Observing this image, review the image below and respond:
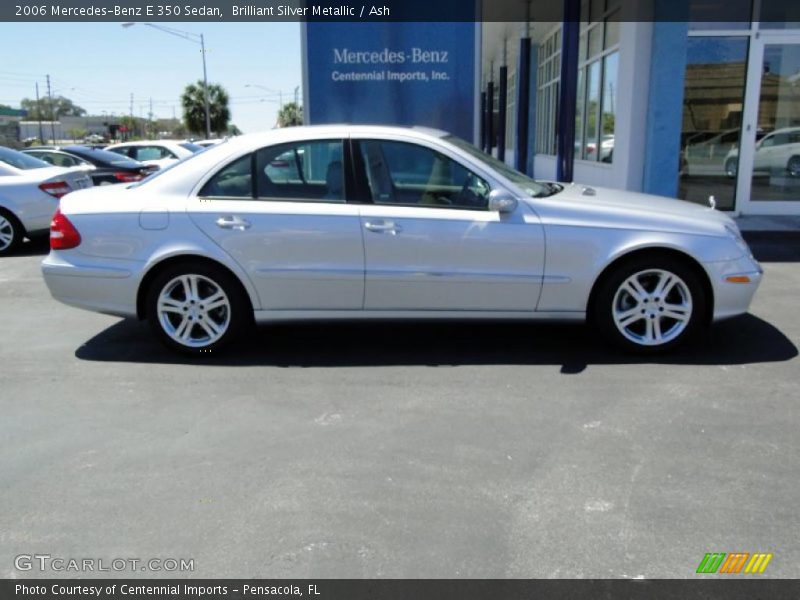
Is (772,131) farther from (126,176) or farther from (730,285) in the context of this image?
(126,176)

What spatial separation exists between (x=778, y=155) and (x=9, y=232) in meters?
11.1

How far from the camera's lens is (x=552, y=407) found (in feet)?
13.5

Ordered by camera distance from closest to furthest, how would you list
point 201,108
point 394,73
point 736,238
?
point 736,238 → point 394,73 → point 201,108

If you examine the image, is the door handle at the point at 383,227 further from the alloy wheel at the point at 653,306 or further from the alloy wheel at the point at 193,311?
the alloy wheel at the point at 653,306

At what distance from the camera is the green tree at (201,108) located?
63.9m

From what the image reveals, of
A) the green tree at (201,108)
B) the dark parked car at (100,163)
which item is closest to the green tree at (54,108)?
the green tree at (201,108)

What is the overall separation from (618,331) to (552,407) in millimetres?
1057

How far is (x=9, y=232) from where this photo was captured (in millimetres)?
9555

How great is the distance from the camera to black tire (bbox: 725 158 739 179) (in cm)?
1059

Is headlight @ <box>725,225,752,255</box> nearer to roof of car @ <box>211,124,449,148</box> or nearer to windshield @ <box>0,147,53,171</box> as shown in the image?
roof of car @ <box>211,124,449,148</box>

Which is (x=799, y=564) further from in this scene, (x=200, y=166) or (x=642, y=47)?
(x=642, y=47)

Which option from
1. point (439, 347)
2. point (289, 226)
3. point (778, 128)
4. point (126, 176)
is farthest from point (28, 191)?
point (778, 128)

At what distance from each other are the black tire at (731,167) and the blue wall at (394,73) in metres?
4.33
